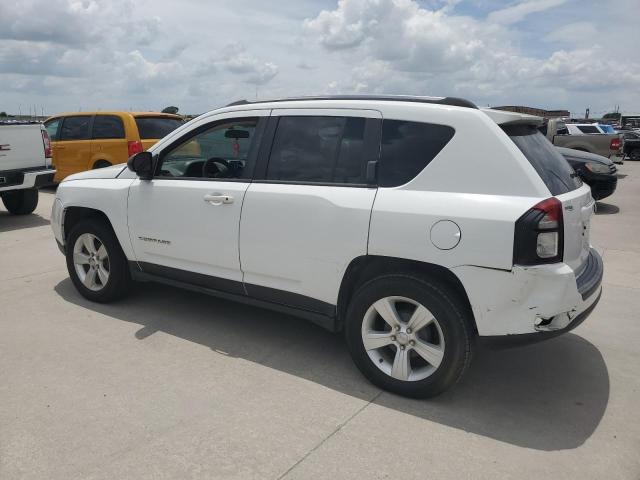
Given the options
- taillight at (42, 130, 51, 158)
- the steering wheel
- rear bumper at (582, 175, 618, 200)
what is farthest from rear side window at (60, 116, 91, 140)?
rear bumper at (582, 175, 618, 200)

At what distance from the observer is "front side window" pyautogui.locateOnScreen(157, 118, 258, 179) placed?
386 cm

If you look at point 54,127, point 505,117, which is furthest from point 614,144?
point 505,117

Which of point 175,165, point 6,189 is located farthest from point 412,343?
point 6,189

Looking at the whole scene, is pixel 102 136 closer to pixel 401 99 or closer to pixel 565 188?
pixel 401 99

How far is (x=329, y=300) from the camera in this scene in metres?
3.46

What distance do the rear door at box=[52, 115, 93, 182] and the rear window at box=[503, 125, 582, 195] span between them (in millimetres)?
9258

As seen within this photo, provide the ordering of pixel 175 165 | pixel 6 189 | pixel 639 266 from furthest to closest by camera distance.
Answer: pixel 6 189 < pixel 639 266 < pixel 175 165

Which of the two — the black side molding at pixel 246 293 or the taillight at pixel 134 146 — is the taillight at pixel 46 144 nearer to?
the taillight at pixel 134 146

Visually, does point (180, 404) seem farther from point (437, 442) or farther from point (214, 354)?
point (437, 442)

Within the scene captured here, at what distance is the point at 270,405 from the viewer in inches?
124

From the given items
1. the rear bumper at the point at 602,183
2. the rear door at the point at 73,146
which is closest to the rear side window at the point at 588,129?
the rear bumper at the point at 602,183

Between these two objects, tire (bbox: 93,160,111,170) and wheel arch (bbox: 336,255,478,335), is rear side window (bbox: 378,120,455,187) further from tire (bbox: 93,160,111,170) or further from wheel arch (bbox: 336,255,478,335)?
tire (bbox: 93,160,111,170)

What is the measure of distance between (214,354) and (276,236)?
1009 millimetres

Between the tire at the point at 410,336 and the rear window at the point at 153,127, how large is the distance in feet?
25.8
